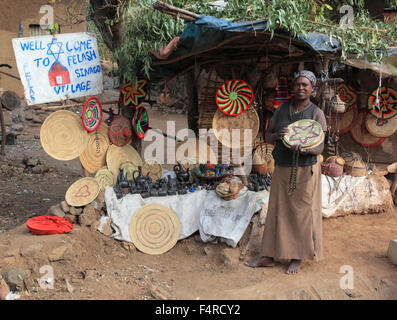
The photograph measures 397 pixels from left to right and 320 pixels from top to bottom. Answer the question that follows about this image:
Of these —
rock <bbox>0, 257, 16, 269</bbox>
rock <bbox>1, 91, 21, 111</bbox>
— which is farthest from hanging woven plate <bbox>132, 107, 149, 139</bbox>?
rock <bbox>1, 91, 21, 111</bbox>

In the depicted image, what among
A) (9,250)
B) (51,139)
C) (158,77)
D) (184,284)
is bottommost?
(184,284)

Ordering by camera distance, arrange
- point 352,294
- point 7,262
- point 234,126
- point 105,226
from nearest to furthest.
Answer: point 352,294
point 7,262
point 105,226
point 234,126

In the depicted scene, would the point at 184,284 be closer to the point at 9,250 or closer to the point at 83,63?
the point at 9,250

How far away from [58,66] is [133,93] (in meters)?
1.00

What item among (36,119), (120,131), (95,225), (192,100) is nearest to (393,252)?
(95,225)

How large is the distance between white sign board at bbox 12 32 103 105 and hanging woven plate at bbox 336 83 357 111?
3489 mm

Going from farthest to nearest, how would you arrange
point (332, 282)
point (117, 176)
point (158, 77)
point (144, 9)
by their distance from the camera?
point (158, 77) → point (117, 176) → point (144, 9) → point (332, 282)

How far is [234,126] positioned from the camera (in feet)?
16.3

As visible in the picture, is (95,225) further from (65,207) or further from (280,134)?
(280,134)

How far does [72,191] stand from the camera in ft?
14.6

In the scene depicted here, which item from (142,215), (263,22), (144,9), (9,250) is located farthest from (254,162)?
(9,250)

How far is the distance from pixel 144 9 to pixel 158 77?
4.10 feet

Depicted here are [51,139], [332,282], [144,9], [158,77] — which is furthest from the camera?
[158,77]

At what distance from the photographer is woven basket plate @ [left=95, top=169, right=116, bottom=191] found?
183 inches
